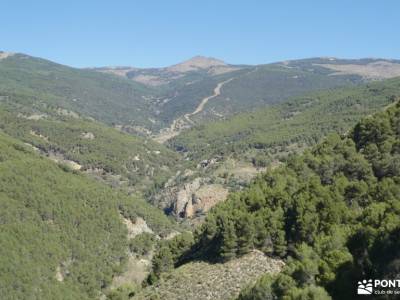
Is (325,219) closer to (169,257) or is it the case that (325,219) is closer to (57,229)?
(169,257)

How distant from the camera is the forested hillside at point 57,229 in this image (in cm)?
10031

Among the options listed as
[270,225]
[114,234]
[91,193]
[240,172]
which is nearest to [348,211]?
[270,225]

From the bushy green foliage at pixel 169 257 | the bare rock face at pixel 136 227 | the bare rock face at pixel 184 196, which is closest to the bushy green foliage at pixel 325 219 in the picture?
the bushy green foliage at pixel 169 257

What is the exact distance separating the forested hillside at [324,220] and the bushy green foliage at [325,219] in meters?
0.07

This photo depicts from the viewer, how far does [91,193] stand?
13512cm

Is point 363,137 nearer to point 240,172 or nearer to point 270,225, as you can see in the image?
point 270,225

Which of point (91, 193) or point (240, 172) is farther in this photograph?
point (240, 172)

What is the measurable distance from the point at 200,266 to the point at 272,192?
1158 centimetres

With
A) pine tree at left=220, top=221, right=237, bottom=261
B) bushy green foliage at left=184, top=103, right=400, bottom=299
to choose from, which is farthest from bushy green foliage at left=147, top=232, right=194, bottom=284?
pine tree at left=220, top=221, right=237, bottom=261

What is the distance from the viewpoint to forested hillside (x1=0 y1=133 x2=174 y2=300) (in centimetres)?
10031

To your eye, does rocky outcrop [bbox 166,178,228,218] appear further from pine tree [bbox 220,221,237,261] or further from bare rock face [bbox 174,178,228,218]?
pine tree [bbox 220,221,237,261]

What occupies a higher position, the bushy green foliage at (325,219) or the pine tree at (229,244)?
the bushy green foliage at (325,219)

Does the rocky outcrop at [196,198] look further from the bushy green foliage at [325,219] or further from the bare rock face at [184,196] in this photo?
the bushy green foliage at [325,219]

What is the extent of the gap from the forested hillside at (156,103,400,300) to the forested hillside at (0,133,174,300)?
41667 mm
